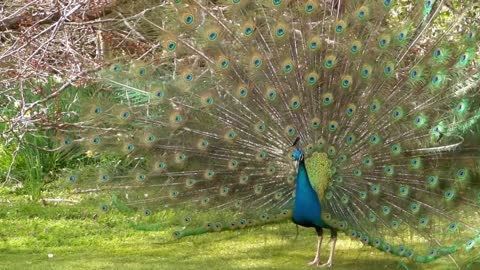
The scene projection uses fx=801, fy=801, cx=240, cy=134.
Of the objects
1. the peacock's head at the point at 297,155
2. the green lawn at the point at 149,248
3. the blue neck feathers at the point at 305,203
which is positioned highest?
the peacock's head at the point at 297,155

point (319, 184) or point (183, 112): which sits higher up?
point (183, 112)

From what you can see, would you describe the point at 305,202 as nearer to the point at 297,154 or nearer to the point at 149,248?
the point at 297,154

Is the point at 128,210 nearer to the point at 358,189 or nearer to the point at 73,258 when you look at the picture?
the point at 73,258

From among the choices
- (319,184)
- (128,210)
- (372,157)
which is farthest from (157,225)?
(372,157)

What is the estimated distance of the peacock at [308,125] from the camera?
5395mm

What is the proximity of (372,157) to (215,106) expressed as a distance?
1.14 metres

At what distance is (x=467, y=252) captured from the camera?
5.38 metres

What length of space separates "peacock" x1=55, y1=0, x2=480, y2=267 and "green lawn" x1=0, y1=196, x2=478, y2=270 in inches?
18.9

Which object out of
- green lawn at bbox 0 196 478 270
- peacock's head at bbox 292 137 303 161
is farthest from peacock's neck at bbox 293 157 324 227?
green lawn at bbox 0 196 478 270

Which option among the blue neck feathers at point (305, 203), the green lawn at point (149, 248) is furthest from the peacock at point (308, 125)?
the green lawn at point (149, 248)

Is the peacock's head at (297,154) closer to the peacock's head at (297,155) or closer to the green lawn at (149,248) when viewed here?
the peacock's head at (297,155)

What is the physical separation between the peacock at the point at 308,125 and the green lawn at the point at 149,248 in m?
0.48

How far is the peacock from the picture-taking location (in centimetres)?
539

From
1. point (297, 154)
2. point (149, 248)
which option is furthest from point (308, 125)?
point (149, 248)
